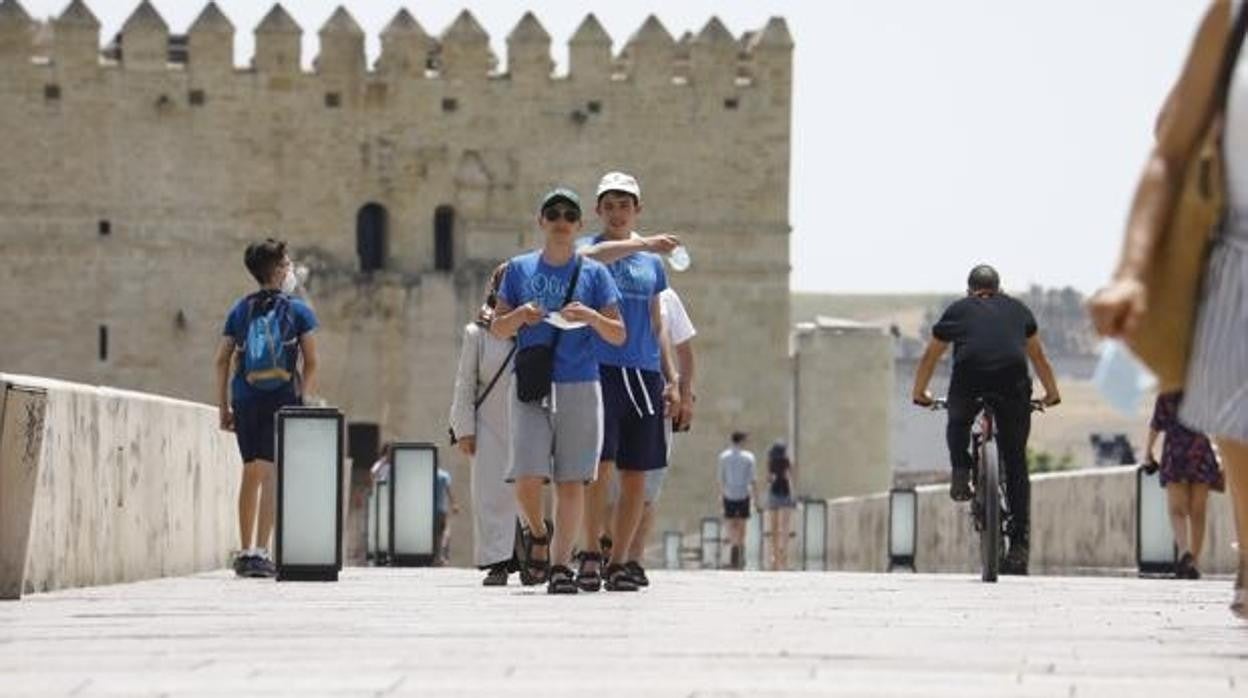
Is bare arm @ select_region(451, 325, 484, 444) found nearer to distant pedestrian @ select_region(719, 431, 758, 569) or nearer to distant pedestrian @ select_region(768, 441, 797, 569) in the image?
distant pedestrian @ select_region(719, 431, 758, 569)

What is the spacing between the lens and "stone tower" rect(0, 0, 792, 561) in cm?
5538

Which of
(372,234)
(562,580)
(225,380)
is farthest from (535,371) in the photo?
(372,234)

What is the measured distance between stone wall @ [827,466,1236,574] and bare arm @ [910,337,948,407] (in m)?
4.28

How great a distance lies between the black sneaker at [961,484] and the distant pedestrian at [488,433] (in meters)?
1.83

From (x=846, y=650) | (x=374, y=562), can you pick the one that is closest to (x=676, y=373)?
(x=846, y=650)

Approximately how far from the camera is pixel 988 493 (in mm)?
14414

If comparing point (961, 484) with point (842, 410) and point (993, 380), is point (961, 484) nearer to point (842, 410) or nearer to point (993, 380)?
point (993, 380)

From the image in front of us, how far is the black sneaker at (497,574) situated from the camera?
1370 centimetres

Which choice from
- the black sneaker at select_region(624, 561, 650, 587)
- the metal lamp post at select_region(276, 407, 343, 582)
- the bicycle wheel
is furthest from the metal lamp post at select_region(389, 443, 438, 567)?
the black sneaker at select_region(624, 561, 650, 587)

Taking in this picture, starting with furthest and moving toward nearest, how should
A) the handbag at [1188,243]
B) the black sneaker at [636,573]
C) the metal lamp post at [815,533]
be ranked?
the metal lamp post at [815,533]
the black sneaker at [636,573]
the handbag at [1188,243]

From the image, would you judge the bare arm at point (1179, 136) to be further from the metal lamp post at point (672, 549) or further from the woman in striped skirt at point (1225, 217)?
the metal lamp post at point (672, 549)

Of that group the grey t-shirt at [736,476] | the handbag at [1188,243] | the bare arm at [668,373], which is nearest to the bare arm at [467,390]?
the bare arm at [668,373]

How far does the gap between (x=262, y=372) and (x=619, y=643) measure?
20.5 ft

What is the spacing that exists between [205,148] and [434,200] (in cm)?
356
